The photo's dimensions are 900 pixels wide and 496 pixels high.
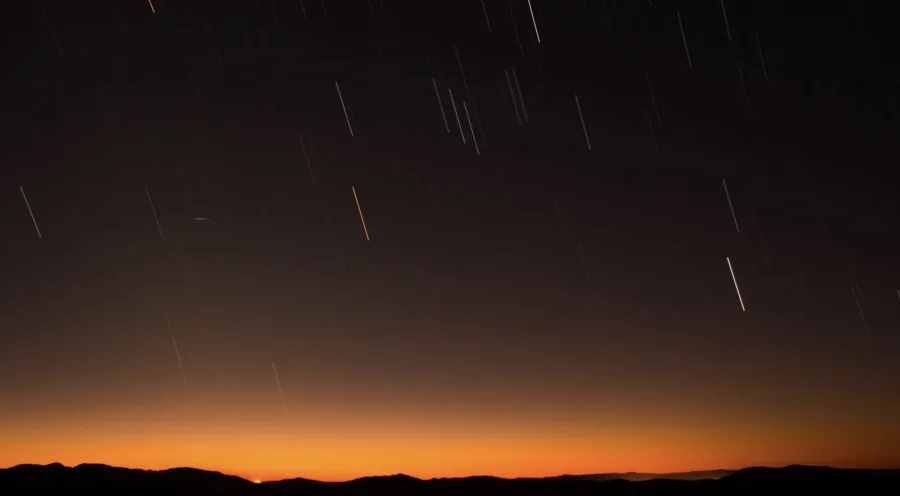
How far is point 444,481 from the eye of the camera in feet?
244

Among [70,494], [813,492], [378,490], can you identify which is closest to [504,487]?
[378,490]

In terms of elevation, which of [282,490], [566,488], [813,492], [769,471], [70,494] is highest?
[70,494]

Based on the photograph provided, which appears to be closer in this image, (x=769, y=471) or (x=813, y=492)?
(x=813, y=492)

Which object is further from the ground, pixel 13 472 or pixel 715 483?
pixel 13 472

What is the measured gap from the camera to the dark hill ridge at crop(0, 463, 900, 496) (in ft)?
180

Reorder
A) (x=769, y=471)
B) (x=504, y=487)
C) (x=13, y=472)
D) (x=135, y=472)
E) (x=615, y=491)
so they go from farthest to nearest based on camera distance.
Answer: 1. (x=769, y=471)
2. (x=135, y=472)
3. (x=13, y=472)
4. (x=504, y=487)
5. (x=615, y=491)

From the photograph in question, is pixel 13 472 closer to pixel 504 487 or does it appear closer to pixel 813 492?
pixel 504 487

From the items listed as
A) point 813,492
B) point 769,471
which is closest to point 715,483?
point 813,492

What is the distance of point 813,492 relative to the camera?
51.5 m

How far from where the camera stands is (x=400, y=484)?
72.8m

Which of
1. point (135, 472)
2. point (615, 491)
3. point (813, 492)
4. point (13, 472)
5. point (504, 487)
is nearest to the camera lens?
point (813, 492)

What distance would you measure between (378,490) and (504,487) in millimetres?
11728

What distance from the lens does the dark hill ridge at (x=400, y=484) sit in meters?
54.8

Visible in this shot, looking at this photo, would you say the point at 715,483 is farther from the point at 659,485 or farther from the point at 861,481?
the point at 861,481
